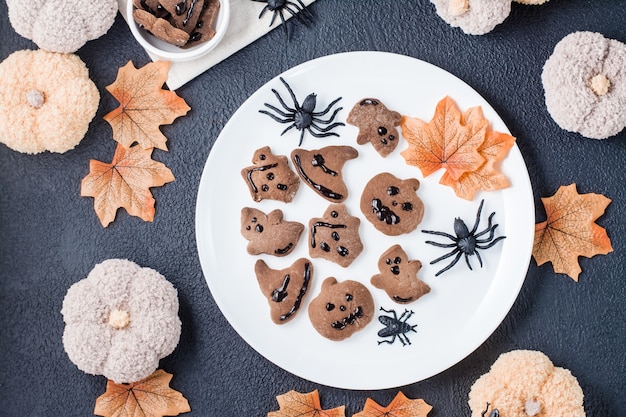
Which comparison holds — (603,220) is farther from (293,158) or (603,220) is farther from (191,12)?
(191,12)

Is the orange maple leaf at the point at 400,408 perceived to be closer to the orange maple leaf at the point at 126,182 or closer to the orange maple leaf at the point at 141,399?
the orange maple leaf at the point at 141,399

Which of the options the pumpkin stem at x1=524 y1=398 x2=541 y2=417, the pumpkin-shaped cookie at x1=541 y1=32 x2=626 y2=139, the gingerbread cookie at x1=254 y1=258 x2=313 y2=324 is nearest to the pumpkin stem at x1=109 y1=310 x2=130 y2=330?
the gingerbread cookie at x1=254 y1=258 x2=313 y2=324

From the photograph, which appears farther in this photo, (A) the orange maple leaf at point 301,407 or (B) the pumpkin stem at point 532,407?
(A) the orange maple leaf at point 301,407

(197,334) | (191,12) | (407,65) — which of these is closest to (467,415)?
(197,334)

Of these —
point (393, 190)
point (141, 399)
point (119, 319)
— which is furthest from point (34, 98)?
point (393, 190)

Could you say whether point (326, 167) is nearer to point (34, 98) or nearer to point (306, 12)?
point (306, 12)

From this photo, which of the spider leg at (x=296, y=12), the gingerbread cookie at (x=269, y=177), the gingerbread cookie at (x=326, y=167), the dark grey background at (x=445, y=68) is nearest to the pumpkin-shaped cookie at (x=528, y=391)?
the dark grey background at (x=445, y=68)
